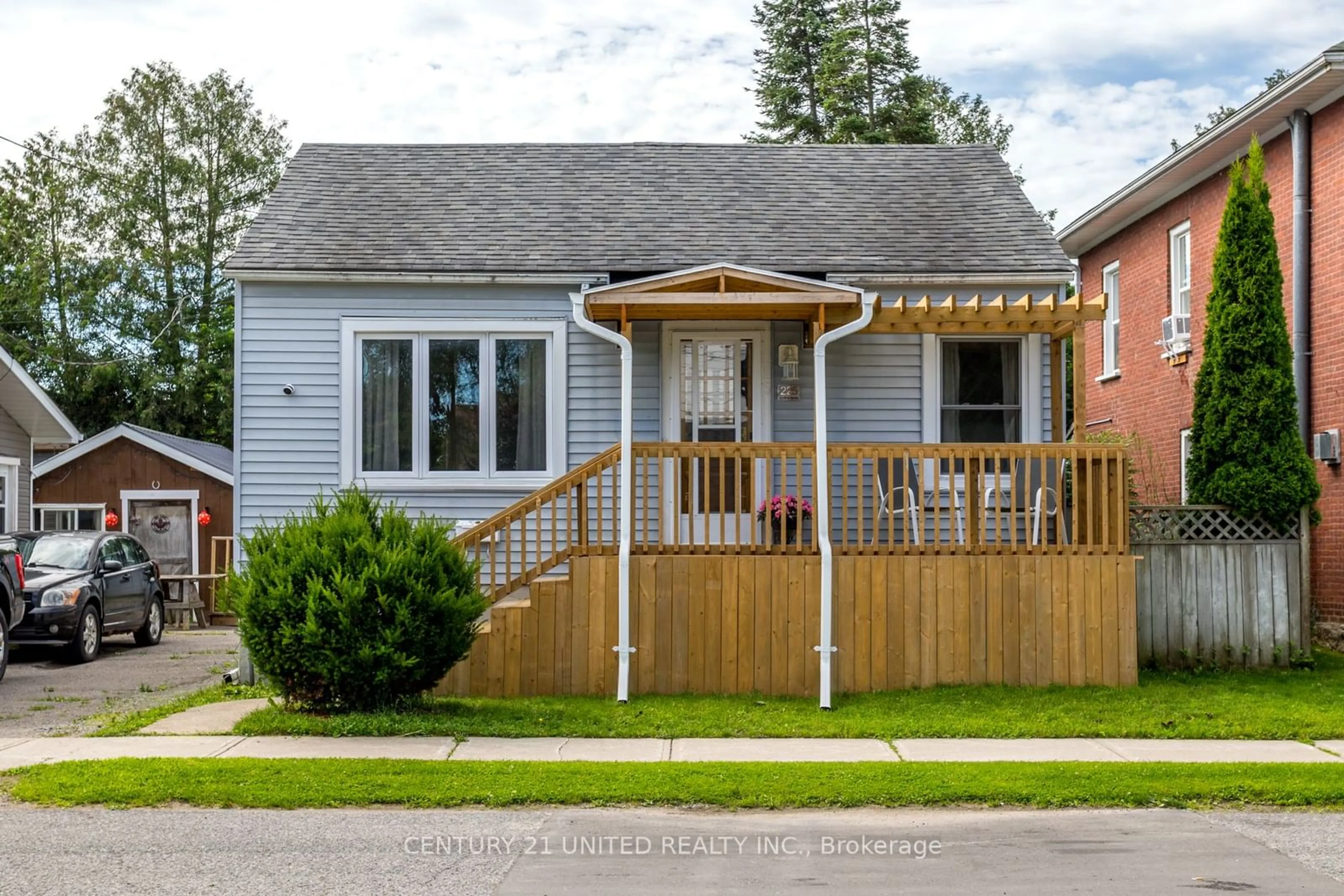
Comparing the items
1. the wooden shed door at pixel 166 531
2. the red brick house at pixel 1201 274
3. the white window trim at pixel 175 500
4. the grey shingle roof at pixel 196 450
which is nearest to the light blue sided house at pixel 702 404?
the red brick house at pixel 1201 274

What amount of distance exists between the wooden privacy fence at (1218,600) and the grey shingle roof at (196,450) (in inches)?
661

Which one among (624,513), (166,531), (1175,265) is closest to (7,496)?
(166,531)

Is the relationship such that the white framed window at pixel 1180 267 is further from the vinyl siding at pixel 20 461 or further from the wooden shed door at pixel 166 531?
the wooden shed door at pixel 166 531

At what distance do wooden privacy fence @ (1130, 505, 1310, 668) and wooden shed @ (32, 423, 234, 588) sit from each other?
57.4 ft

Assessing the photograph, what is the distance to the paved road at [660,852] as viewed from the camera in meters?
5.86

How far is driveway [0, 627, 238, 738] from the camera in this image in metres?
10.9

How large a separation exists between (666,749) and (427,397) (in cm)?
538

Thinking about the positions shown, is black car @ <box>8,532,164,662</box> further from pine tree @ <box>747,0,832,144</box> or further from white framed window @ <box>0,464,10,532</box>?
pine tree @ <box>747,0,832,144</box>

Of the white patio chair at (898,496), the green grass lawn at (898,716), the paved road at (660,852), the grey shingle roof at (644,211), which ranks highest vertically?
the grey shingle roof at (644,211)

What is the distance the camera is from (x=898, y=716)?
10344 millimetres

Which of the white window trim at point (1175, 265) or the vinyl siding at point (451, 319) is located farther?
the white window trim at point (1175, 265)

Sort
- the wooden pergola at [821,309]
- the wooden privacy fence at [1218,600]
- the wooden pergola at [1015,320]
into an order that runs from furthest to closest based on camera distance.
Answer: the wooden privacy fence at [1218,600] → the wooden pergola at [1015,320] → the wooden pergola at [821,309]

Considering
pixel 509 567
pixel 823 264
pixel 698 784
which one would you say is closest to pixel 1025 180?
pixel 823 264

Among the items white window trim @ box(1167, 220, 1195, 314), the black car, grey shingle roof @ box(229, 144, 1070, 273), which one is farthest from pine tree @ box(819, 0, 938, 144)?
the black car
